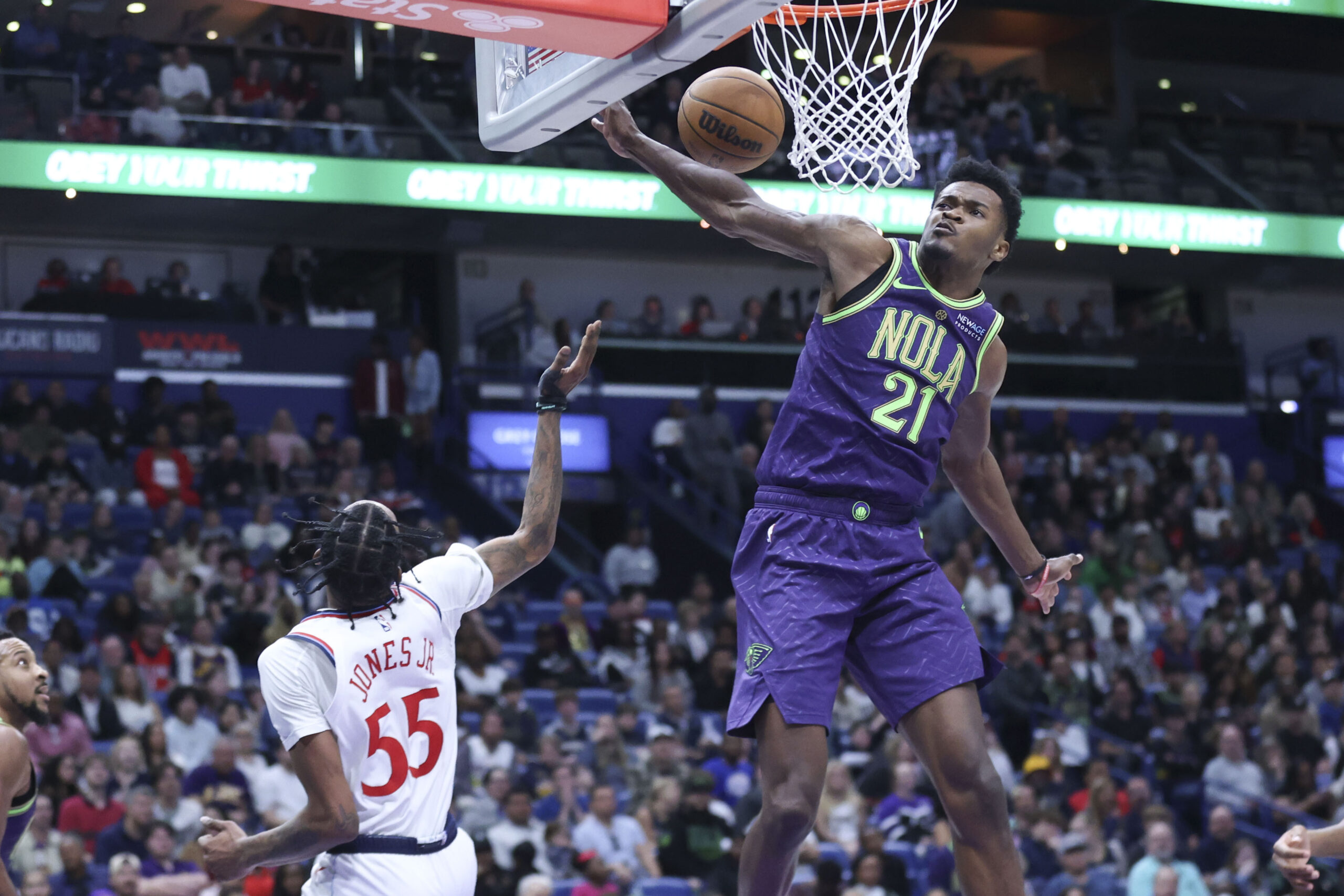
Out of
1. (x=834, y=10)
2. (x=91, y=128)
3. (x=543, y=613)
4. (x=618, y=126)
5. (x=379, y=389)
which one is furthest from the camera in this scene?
(x=379, y=389)

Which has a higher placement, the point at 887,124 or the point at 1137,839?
the point at 887,124

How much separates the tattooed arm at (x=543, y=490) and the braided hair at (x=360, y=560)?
55 centimetres

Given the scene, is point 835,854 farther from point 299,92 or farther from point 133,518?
point 299,92

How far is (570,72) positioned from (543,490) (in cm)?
129

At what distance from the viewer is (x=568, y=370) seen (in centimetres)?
535

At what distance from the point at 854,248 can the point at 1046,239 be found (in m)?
17.3

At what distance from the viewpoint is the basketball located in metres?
5.51

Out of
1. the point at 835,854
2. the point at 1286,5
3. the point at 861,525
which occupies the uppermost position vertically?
the point at 1286,5

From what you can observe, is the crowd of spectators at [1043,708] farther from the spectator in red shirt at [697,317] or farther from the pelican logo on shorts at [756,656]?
the pelican logo on shorts at [756,656]

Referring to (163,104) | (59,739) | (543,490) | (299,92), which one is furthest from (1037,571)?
(299,92)

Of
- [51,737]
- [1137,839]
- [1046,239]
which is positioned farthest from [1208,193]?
[51,737]

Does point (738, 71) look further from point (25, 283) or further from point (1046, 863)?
point (25, 283)

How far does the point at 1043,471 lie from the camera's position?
67.3ft

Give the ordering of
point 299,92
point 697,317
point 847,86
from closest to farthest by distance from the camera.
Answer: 1. point 847,86
2. point 299,92
3. point 697,317
